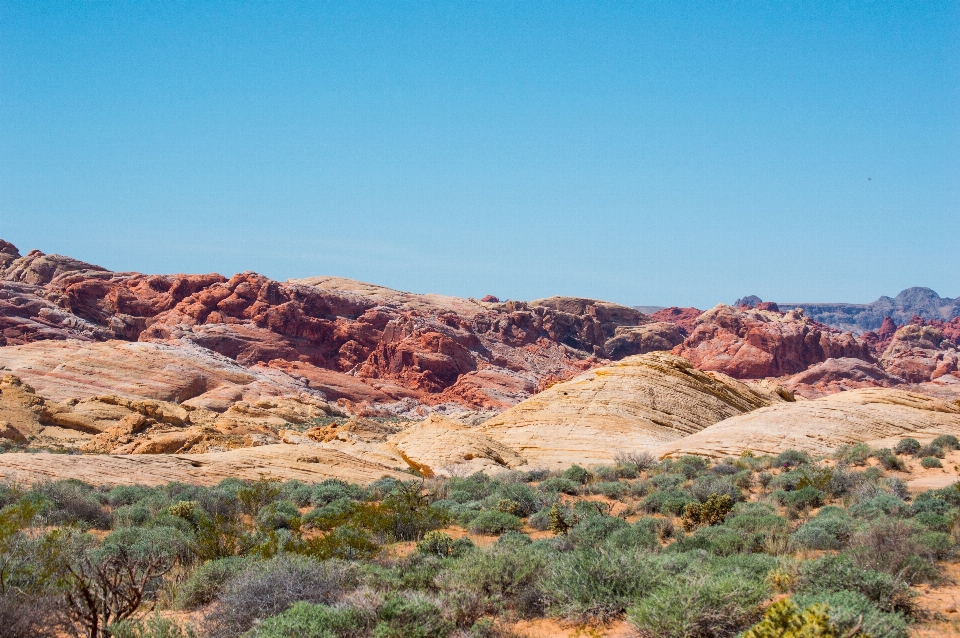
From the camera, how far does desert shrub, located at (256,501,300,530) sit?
11484 millimetres

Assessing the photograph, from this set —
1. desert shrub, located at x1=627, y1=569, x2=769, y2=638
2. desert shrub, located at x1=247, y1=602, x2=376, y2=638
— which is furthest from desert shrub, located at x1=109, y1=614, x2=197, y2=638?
desert shrub, located at x1=627, y1=569, x2=769, y2=638

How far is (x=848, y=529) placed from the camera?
10.0 meters

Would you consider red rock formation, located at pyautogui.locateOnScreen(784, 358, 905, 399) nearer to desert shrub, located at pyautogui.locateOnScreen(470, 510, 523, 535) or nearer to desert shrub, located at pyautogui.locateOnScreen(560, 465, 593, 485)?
desert shrub, located at pyautogui.locateOnScreen(560, 465, 593, 485)

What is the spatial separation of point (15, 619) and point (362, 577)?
11.0 feet

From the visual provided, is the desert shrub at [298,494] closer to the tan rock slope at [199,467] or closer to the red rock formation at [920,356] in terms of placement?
the tan rock slope at [199,467]

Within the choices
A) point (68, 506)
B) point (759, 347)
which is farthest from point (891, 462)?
point (759, 347)

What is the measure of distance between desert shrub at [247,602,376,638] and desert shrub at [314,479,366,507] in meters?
9.05

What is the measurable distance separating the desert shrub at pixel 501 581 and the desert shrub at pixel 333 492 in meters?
8.17

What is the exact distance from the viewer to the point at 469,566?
7.79 m

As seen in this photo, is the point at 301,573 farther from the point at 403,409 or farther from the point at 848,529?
the point at 403,409

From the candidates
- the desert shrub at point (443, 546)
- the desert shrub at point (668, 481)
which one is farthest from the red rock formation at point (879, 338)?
the desert shrub at point (443, 546)

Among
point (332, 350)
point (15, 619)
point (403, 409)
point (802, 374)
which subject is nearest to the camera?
point (15, 619)

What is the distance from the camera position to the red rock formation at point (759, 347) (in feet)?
320

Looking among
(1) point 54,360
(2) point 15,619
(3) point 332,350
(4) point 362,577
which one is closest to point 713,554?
(4) point 362,577
